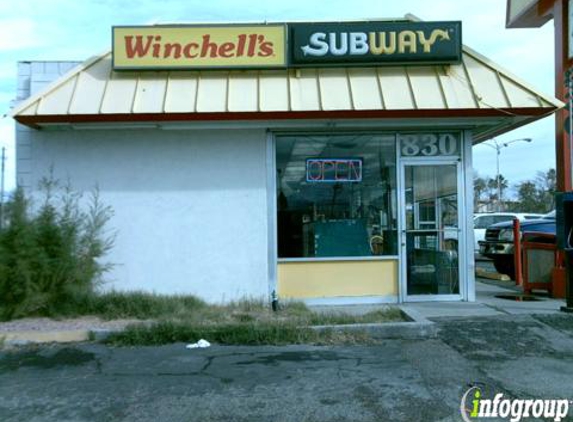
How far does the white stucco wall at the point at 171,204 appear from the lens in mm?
9688

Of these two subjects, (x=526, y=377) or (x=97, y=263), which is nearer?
(x=526, y=377)

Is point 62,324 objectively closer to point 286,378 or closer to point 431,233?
point 286,378

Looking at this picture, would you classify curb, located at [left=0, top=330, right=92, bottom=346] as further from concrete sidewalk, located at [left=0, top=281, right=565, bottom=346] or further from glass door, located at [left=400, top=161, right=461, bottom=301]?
glass door, located at [left=400, top=161, right=461, bottom=301]

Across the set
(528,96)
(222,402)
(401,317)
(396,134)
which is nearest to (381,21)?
(396,134)

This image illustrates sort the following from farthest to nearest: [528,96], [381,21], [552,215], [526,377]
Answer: [552,215] → [381,21] → [528,96] → [526,377]

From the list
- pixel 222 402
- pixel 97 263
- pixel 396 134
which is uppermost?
pixel 396 134

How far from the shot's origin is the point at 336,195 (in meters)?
10.0

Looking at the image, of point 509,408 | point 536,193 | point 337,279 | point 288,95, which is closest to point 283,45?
point 288,95

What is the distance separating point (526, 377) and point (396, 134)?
16.5 ft

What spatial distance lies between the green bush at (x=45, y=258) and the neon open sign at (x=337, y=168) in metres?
3.65

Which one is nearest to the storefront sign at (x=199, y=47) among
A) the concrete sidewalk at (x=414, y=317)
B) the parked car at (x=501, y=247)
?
the concrete sidewalk at (x=414, y=317)

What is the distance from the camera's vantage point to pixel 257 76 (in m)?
9.53

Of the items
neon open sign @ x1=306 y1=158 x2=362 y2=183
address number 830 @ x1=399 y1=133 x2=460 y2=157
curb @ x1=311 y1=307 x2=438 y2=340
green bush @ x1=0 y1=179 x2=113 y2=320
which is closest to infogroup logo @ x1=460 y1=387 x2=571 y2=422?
curb @ x1=311 y1=307 x2=438 y2=340

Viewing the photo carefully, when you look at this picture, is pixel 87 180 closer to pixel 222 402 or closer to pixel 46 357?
pixel 46 357
